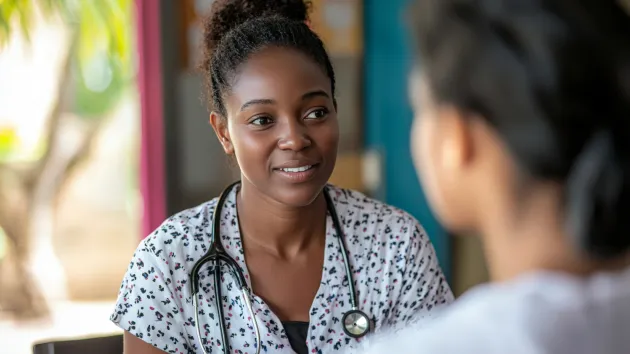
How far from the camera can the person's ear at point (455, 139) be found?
0.73m

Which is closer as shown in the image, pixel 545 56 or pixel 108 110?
pixel 545 56

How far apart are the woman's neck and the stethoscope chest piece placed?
6.9 inches

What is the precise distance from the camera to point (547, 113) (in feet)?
2.20

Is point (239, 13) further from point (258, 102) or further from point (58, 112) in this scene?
point (58, 112)

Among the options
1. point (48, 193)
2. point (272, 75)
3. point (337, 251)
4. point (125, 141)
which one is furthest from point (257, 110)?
point (48, 193)

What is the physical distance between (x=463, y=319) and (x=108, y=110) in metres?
2.43

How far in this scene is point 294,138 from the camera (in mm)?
1425

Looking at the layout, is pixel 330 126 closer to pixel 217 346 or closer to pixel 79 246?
pixel 217 346

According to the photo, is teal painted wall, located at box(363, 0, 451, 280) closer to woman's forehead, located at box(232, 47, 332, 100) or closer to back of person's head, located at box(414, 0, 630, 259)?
woman's forehead, located at box(232, 47, 332, 100)

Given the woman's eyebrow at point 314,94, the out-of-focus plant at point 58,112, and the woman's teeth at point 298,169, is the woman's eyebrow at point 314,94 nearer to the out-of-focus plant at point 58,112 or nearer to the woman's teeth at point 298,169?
the woman's teeth at point 298,169

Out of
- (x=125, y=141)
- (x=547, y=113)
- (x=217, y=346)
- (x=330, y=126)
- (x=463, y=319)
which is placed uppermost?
(x=125, y=141)

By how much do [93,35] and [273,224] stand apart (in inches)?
63.9

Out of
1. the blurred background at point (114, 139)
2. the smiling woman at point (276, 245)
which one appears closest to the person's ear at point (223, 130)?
the smiling woman at point (276, 245)

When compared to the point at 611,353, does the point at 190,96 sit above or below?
above
